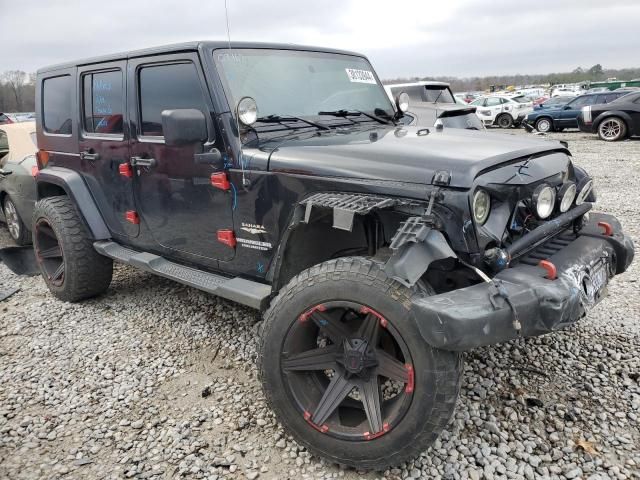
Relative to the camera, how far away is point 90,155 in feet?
12.6

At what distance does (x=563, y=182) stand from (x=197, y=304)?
2919 millimetres

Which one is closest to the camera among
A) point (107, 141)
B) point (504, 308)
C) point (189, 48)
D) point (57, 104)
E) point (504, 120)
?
point (504, 308)

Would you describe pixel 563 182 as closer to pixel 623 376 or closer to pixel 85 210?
pixel 623 376

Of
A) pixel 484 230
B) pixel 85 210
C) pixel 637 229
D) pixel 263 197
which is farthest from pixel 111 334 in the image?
pixel 637 229

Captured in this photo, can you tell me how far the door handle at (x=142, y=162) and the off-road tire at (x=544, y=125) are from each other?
17679 millimetres

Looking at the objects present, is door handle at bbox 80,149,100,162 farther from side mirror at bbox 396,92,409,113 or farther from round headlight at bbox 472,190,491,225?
round headlight at bbox 472,190,491,225

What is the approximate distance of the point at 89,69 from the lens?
12.6 feet

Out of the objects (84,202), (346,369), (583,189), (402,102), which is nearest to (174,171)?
(84,202)

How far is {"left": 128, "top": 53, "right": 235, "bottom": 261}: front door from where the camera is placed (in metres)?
2.99

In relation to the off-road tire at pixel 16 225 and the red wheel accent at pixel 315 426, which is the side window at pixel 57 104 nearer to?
the off-road tire at pixel 16 225

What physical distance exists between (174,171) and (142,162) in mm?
353

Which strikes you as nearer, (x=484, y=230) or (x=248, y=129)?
(x=484, y=230)

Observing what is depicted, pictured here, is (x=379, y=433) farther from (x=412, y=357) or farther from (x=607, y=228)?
(x=607, y=228)

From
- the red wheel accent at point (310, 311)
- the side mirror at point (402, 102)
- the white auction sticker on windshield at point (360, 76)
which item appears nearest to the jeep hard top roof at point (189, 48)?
the white auction sticker on windshield at point (360, 76)
